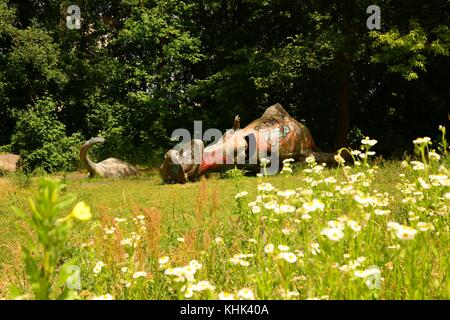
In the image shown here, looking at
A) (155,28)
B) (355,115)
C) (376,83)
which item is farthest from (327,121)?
(155,28)

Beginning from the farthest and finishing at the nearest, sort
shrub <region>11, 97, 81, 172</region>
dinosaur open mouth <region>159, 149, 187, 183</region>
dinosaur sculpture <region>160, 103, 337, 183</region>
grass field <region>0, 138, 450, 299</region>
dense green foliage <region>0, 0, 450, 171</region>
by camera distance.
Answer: shrub <region>11, 97, 81, 172</region>, dense green foliage <region>0, 0, 450, 171</region>, dinosaur sculpture <region>160, 103, 337, 183</region>, dinosaur open mouth <region>159, 149, 187, 183</region>, grass field <region>0, 138, 450, 299</region>

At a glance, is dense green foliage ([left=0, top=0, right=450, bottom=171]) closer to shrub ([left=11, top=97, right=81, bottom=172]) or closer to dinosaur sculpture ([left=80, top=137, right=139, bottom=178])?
shrub ([left=11, top=97, right=81, bottom=172])

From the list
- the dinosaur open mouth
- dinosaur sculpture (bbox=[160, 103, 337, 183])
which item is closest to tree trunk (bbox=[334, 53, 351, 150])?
dinosaur sculpture (bbox=[160, 103, 337, 183])

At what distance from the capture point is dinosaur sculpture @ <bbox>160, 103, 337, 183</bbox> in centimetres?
1053

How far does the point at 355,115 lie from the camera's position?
53.9 ft

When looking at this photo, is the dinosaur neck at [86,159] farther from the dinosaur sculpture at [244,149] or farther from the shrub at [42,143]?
the shrub at [42,143]

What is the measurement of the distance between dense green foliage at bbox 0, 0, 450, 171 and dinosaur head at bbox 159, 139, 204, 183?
506 centimetres

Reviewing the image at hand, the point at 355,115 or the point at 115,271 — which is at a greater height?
the point at 355,115

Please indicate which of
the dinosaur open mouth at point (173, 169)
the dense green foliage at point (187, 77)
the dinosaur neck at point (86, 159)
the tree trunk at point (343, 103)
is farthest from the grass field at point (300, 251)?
the dense green foliage at point (187, 77)

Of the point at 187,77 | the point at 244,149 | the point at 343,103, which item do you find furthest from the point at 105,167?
the point at 187,77

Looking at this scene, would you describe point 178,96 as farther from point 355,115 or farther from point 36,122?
point 355,115

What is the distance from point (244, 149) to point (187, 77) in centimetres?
894
